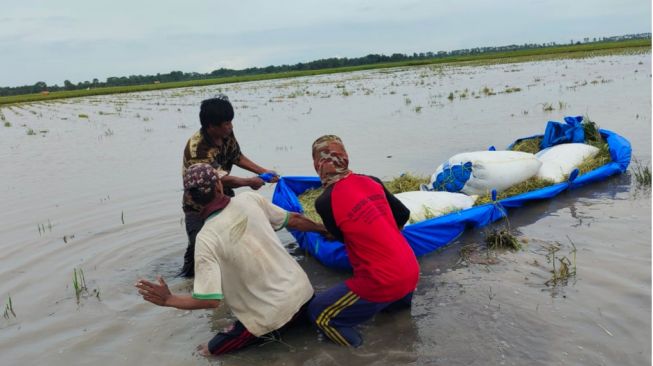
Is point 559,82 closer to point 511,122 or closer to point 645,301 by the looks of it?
point 511,122

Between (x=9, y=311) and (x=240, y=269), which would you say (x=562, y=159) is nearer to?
(x=240, y=269)

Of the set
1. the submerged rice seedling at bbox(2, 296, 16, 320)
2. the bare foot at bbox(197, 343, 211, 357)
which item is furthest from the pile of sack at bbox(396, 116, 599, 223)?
the submerged rice seedling at bbox(2, 296, 16, 320)

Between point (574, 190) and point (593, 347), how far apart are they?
3058mm

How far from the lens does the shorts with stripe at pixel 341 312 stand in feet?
9.37

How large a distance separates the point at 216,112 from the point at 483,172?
256 cm

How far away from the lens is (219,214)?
2.66 m

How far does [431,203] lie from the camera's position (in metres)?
4.45

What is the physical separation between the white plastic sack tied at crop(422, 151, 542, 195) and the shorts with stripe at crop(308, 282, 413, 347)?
93.7 inches

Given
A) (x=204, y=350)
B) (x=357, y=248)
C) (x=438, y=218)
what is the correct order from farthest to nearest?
(x=438, y=218), (x=204, y=350), (x=357, y=248)

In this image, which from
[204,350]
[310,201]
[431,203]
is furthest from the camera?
[310,201]

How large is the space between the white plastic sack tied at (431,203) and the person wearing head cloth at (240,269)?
1637 millimetres

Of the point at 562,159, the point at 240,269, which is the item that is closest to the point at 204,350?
the point at 240,269

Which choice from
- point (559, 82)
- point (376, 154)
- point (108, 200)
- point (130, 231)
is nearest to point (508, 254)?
point (130, 231)

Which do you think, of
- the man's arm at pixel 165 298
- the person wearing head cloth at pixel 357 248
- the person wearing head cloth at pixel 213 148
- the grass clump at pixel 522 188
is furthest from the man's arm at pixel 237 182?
the grass clump at pixel 522 188
